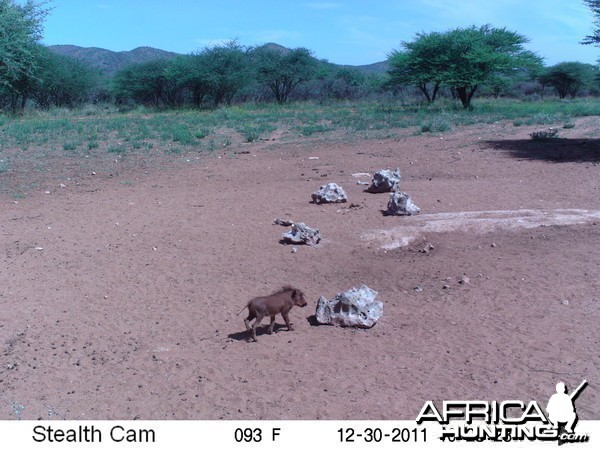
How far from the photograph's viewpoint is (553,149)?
16.7m

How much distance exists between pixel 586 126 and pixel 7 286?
1920cm

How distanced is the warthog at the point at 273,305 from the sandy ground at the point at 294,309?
0.56 ft

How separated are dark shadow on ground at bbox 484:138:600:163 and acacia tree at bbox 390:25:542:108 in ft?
51.5

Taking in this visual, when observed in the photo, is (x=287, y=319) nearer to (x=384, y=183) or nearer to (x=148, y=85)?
(x=384, y=183)

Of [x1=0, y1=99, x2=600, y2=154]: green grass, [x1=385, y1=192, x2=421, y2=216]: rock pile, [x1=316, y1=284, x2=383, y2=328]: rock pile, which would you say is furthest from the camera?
[x1=0, y1=99, x2=600, y2=154]: green grass

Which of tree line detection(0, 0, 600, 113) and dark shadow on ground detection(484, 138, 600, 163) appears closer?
dark shadow on ground detection(484, 138, 600, 163)

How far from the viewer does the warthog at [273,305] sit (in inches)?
243

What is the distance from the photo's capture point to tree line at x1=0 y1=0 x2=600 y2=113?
34594 mm

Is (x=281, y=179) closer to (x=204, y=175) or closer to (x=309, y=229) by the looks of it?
(x=204, y=175)

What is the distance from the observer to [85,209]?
38.9 ft

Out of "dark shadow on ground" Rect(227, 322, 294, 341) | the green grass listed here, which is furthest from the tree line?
"dark shadow on ground" Rect(227, 322, 294, 341)

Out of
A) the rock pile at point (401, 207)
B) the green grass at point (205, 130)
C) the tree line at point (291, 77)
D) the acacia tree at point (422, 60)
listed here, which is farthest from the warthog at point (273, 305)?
the acacia tree at point (422, 60)

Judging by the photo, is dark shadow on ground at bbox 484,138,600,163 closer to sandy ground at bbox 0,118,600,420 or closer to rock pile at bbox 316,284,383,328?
sandy ground at bbox 0,118,600,420

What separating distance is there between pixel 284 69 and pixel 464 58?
68.9ft
